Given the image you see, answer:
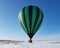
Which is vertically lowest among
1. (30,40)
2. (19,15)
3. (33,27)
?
(30,40)

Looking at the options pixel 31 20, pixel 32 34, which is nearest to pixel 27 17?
pixel 31 20

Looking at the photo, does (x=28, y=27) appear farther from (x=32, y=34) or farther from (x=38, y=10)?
(x=38, y=10)

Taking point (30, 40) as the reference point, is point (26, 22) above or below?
above

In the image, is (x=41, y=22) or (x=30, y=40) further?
(x=41, y=22)

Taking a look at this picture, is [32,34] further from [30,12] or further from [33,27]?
[30,12]
